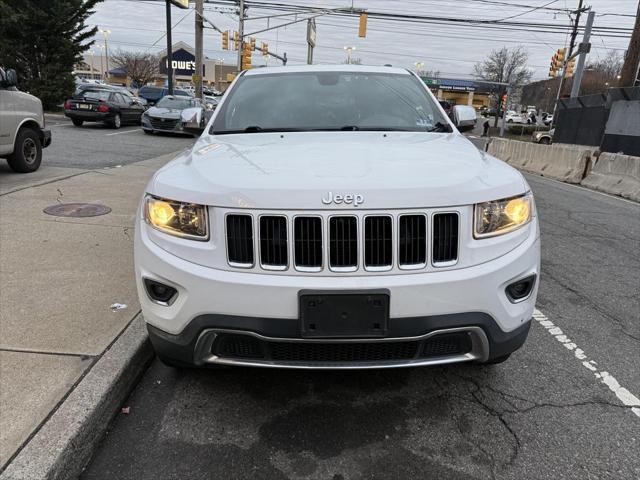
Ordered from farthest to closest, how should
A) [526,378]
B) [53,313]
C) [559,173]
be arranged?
1. [559,173]
2. [53,313]
3. [526,378]

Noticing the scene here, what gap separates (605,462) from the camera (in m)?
2.33

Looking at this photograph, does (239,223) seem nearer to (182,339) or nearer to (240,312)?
(240,312)

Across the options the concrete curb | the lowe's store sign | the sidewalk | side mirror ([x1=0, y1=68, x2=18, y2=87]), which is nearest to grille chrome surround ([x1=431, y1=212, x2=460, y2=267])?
the concrete curb

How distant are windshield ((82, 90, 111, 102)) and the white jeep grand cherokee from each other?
62.9ft

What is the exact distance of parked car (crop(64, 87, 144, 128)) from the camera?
18.8 m

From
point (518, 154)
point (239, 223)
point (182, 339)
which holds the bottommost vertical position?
point (518, 154)

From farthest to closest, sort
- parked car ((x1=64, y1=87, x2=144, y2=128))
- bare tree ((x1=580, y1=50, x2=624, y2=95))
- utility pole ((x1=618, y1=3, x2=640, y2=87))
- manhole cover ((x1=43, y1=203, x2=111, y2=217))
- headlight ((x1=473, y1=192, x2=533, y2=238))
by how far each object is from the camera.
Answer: bare tree ((x1=580, y1=50, x2=624, y2=95)), utility pole ((x1=618, y1=3, x2=640, y2=87)), parked car ((x1=64, y1=87, x2=144, y2=128)), manhole cover ((x1=43, y1=203, x2=111, y2=217)), headlight ((x1=473, y1=192, x2=533, y2=238))

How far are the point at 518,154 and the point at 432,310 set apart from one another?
16.4m

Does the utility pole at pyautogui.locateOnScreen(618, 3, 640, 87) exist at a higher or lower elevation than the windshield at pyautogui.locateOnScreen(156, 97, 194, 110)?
higher

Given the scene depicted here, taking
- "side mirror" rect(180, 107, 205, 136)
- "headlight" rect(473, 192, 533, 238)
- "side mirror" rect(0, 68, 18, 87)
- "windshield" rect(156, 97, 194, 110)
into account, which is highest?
"side mirror" rect(0, 68, 18, 87)

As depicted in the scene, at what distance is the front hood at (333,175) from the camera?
7.19ft

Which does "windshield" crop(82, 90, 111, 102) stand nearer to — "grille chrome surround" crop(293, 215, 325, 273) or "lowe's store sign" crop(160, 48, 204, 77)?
"grille chrome surround" crop(293, 215, 325, 273)

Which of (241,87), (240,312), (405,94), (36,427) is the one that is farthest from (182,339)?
(405,94)

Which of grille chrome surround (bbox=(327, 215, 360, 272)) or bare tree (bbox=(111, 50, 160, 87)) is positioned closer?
grille chrome surround (bbox=(327, 215, 360, 272))
